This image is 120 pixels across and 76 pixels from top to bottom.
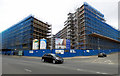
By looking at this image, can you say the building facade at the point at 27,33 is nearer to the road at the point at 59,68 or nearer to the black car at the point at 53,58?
the black car at the point at 53,58

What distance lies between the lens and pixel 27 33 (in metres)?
68.2

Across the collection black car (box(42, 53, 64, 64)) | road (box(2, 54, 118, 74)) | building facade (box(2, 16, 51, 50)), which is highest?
building facade (box(2, 16, 51, 50))

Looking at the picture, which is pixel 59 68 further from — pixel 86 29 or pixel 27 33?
pixel 27 33

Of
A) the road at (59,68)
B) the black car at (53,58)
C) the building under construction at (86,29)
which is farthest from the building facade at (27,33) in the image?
the road at (59,68)

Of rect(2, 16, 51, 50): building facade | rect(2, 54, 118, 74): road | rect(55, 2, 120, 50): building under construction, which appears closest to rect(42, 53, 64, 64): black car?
rect(2, 54, 118, 74): road

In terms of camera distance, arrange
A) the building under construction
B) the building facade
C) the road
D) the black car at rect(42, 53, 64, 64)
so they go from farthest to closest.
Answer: the building facade, the building under construction, the black car at rect(42, 53, 64, 64), the road

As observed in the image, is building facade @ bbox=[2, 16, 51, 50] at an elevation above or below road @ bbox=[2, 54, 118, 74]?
above

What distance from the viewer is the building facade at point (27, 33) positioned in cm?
6700

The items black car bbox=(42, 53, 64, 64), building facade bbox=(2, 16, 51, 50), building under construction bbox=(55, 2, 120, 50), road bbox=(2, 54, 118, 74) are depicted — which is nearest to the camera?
road bbox=(2, 54, 118, 74)

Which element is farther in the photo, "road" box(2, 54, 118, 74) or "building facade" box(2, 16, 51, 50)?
"building facade" box(2, 16, 51, 50)

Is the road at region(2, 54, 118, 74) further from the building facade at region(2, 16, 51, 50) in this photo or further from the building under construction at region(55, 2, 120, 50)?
the building facade at region(2, 16, 51, 50)

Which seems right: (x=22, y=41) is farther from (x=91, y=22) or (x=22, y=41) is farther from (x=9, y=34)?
A: (x=91, y=22)

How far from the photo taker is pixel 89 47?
193 feet

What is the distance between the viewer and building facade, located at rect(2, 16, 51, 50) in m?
67.0
